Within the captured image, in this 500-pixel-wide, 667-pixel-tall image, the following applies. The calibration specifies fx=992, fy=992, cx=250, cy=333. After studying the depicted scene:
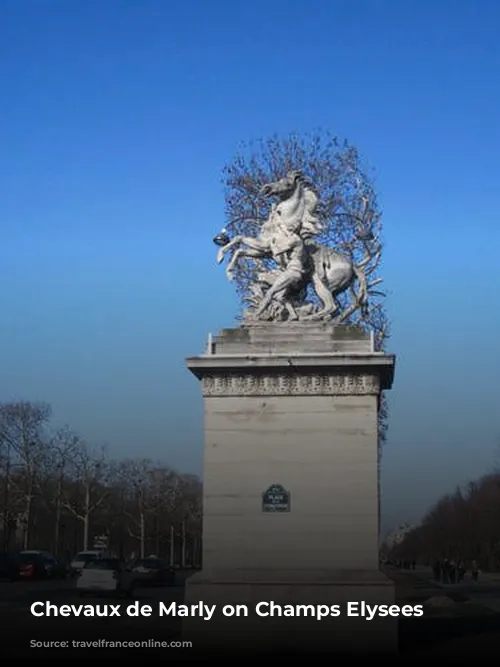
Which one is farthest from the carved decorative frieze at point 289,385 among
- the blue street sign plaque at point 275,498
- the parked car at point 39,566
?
the parked car at point 39,566

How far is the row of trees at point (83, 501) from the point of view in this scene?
75.6 metres

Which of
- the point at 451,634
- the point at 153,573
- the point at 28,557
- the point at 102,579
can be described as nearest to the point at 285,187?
the point at 451,634

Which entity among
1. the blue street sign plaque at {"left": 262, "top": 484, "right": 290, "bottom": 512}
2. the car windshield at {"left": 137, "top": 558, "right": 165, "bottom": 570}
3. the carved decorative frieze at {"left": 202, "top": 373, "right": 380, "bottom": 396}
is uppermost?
the carved decorative frieze at {"left": 202, "top": 373, "right": 380, "bottom": 396}

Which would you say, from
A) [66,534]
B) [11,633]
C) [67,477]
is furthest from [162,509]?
[11,633]

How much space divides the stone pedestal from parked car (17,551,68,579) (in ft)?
128

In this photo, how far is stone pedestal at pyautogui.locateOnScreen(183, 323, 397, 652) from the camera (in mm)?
19078

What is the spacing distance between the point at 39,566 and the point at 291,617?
4093 centimetres

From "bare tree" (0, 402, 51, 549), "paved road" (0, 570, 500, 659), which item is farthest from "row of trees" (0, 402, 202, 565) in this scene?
"paved road" (0, 570, 500, 659)

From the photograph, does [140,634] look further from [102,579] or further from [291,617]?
[102,579]

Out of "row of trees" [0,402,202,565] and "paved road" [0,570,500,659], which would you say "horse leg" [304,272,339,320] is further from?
"row of trees" [0,402,202,565]

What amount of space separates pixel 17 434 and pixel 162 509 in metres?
41.9

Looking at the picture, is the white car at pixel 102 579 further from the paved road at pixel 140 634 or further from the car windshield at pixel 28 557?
the car windshield at pixel 28 557

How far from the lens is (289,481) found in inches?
784

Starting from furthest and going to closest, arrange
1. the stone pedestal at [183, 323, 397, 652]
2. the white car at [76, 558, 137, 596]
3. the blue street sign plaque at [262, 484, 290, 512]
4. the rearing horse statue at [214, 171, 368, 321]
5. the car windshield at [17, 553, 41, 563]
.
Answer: the car windshield at [17, 553, 41, 563] < the white car at [76, 558, 137, 596] < the rearing horse statue at [214, 171, 368, 321] < the blue street sign plaque at [262, 484, 290, 512] < the stone pedestal at [183, 323, 397, 652]
